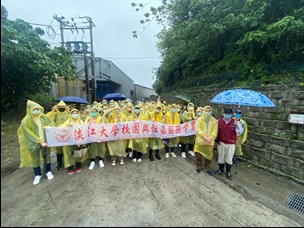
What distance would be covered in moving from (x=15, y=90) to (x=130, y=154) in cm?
427

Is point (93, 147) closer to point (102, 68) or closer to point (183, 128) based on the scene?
point (183, 128)

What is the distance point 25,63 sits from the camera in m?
3.01

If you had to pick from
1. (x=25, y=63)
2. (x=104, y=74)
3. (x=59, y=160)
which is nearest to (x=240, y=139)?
(x=59, y=160)

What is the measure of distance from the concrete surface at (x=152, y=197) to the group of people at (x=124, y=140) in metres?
0.34

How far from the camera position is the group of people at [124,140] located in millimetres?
3680

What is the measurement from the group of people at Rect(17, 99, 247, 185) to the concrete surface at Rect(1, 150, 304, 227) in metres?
0.34

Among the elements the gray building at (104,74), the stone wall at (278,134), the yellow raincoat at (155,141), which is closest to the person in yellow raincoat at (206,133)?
the yellow raincoat at (155,141)

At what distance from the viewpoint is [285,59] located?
6.65m

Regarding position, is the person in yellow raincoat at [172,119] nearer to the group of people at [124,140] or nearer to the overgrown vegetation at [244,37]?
the group of people at [124,140]

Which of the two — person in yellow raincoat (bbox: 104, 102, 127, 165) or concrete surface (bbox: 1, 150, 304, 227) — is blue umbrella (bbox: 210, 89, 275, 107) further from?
person in yellow raincoat (bbox: 104, 102, 127, 165)

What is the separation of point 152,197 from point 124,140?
2.12m

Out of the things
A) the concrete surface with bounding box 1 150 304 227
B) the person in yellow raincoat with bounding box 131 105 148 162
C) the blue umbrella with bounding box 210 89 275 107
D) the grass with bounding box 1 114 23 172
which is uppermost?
the blue umbrella with bounding box 210 89 275 107

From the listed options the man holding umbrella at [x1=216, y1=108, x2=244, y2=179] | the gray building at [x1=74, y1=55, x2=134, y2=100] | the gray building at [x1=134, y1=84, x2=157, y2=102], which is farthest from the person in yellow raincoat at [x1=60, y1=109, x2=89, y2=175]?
the gray building at [x1=134, y1=84, x2=157, y2=102]

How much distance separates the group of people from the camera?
145 inches
